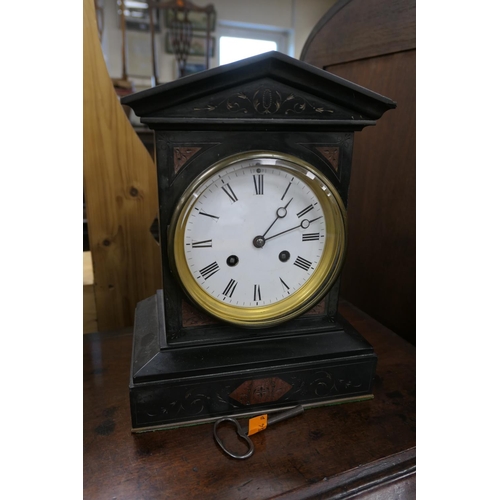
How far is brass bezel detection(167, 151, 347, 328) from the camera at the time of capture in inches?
28.5

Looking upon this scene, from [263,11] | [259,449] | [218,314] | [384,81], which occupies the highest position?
[263,11]

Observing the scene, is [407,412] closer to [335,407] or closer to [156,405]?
[335,407]

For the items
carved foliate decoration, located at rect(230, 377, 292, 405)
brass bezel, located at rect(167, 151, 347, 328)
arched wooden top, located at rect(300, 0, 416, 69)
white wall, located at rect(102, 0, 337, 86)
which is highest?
white wall, located at rect(102, 0, 337, 86)

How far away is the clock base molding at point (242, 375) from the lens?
0.75 meters

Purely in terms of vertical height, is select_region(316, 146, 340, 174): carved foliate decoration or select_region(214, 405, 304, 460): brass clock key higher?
select_region(316, 146, 340, 174): carved foliate decoration

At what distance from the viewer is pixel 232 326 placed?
814mm

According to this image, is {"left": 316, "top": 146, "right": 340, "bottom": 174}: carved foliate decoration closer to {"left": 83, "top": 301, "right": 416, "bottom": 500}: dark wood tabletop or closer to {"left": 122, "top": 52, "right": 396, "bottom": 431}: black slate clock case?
{"left": 122, "top": 52, "right": 396, "bottom": 431}: black slate clock case

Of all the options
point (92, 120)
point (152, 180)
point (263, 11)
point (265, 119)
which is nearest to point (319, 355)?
point (265, 119)

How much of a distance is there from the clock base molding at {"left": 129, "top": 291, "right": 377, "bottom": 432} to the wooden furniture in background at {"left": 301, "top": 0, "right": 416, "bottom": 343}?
1.36ft

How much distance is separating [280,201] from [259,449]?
1.52 ft

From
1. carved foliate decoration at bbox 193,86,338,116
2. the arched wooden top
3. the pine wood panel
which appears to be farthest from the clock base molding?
the arched wooden top

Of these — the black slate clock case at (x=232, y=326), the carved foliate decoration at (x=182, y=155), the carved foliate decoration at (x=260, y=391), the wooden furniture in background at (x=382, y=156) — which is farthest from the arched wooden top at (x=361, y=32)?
the carved foliate decoration at (x=260, y=391)

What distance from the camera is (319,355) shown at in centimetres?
82

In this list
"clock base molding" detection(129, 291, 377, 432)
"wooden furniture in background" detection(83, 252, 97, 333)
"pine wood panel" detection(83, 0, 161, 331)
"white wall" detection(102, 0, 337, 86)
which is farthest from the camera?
"white wall" detection(102, 0, 337, 86)
